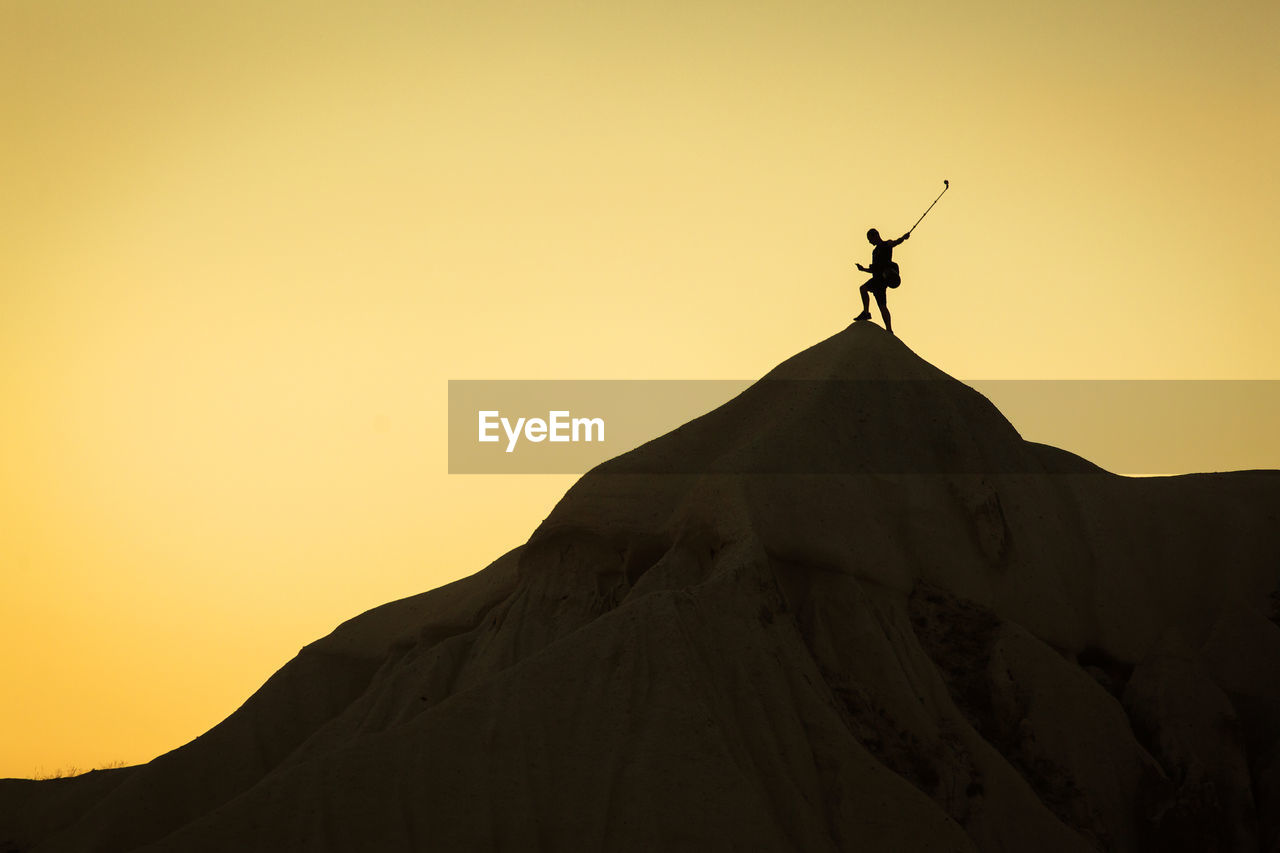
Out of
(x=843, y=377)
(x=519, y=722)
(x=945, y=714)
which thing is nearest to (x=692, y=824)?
(x=519, y=722)

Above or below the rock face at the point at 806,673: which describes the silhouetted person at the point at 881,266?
above

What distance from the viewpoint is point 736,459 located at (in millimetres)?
31516

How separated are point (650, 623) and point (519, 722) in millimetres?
2977

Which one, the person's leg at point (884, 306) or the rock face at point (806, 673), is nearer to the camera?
the rock face at point (806, 673)

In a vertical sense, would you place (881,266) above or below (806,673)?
above

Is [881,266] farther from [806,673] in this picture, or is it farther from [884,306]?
[806,673]

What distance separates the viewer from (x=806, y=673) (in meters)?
27.8

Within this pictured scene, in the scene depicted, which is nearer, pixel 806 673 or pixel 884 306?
pixel 806 673

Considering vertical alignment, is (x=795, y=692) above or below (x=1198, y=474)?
below

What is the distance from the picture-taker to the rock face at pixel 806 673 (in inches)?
997

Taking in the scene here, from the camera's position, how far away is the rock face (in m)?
25.3

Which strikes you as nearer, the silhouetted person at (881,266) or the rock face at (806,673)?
the rock face at (806,673)

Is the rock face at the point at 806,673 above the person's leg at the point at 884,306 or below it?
below

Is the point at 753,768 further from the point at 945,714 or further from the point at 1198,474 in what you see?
the point at 1198,474
